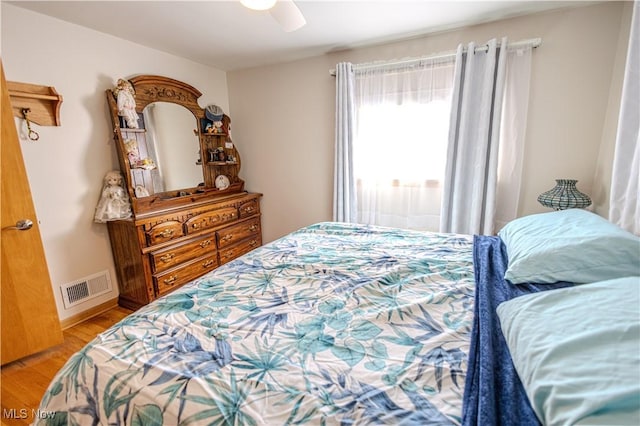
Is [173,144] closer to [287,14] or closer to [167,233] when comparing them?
[167,233]

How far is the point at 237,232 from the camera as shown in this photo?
323cm

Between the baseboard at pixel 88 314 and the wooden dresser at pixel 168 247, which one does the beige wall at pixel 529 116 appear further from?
the baseboard at pixel 88 314

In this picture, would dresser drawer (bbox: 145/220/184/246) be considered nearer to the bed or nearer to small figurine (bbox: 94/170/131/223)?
small figurine (bbox: 94/170/131/223)

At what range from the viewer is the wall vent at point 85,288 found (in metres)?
2.22

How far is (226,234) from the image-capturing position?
A: 3.06 m

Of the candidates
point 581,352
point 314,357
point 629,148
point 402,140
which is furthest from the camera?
point 402,140

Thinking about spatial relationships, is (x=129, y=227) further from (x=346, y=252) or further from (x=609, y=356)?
(x=609, y=356)

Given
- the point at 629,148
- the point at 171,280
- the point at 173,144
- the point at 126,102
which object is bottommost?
the point at 171,280

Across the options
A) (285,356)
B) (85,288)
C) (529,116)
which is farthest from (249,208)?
(529,116)

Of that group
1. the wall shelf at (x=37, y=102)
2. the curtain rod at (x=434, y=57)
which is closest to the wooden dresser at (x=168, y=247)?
the wall shelf at (x=37, y=102)

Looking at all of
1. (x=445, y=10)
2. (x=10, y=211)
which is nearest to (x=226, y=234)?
(x=10, y=211)

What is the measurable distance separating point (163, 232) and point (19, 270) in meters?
0.88

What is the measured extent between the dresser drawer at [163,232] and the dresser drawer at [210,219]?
9cm

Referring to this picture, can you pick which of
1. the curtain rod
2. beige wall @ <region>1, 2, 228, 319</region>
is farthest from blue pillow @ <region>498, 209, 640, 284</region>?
beige wall @ <region>1, 2, 228, 319</region>
